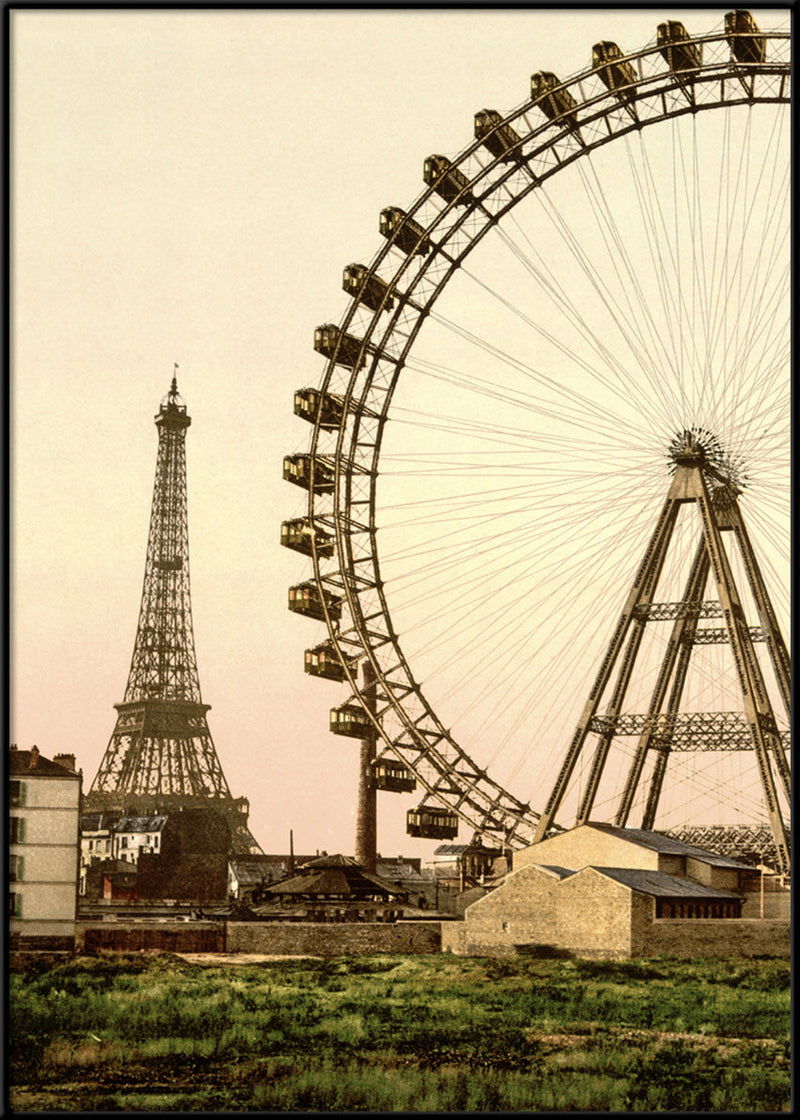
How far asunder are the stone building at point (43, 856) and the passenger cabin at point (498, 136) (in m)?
22.6

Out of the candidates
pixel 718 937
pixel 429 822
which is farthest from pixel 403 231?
pixel 718 937

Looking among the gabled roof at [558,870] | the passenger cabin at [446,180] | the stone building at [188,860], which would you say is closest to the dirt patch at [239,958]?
the gabled roof at [558,870]

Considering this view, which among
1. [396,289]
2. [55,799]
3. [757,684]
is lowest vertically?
[55,799]

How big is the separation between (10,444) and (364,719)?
113 ft

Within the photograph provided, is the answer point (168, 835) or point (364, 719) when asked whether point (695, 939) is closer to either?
point (364, 719)

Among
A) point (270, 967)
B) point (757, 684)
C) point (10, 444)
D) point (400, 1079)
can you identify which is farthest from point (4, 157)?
point (757, 684)

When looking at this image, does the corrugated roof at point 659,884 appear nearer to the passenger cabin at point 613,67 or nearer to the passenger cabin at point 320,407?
the passenger cabin at point 320,407

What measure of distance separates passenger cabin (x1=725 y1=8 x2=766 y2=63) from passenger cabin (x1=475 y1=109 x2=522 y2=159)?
24.9 ft

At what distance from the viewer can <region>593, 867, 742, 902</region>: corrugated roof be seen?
4519cm

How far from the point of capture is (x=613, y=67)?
4706 cm

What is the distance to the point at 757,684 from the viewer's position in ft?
152

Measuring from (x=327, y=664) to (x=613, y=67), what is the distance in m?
20.4

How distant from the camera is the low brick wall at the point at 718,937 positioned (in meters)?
44.5

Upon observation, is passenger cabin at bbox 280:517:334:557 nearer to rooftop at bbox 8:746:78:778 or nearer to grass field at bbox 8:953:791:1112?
rooftop at bbox 8:746:78:778
